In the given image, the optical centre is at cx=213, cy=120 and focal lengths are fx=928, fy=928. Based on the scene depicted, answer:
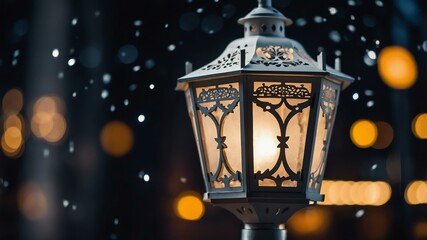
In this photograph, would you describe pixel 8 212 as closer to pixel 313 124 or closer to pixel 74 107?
pixel 74 107

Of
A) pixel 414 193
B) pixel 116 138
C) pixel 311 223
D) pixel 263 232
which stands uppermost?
pixel 116 138

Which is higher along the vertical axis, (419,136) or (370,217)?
(419,136)

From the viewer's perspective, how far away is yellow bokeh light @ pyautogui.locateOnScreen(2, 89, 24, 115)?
4.45 m

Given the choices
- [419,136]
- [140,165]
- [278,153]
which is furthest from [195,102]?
[419,136]

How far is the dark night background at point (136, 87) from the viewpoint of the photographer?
3631 millimetres

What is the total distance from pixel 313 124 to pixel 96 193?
2.23 meters

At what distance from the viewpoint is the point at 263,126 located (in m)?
2.17

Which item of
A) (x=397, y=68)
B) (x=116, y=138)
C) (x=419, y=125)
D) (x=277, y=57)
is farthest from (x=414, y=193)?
(x=277, y=57)

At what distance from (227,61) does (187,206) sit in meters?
2.73

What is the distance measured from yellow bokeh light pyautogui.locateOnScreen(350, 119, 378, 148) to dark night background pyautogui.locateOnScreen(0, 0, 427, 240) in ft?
0.47

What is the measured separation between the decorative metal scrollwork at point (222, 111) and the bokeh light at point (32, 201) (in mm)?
2415

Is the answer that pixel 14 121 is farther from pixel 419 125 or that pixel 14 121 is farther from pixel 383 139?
pixel 383 139

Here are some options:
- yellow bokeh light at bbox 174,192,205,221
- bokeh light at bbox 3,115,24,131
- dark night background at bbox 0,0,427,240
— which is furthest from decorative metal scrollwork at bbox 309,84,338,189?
bokeh light at bbox 3,115,24,131

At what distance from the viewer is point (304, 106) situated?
2178 mm
